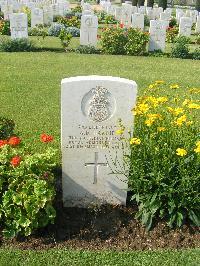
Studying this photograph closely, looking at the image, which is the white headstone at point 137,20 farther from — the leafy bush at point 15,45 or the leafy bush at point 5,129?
the leafy bush at point 5,129

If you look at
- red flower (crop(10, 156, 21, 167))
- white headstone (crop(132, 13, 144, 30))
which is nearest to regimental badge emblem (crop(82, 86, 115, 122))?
red flower (crop(10, 156, 21, 167))

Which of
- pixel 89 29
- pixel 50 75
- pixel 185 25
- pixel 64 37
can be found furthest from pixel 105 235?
pixel 185 25

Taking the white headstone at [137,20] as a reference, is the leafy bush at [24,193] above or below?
below

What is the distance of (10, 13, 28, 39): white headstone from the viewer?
15.6m

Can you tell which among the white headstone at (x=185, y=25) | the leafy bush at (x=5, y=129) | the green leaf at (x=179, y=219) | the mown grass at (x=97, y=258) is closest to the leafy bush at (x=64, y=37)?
the white headstone at (x=185, y=25)

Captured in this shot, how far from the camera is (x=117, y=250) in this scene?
4332 mm

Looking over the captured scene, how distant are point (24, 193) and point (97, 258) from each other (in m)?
0.99

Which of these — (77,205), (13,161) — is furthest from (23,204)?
(77,205)

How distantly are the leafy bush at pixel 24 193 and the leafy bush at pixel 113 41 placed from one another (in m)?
10.9

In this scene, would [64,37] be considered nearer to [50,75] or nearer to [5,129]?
[50,75]

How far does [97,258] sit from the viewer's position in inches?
165

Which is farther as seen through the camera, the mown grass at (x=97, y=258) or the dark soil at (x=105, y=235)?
the dark soil at (x=105, y=235)

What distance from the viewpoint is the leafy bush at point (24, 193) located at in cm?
411

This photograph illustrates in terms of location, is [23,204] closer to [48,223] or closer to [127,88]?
[48,223]
